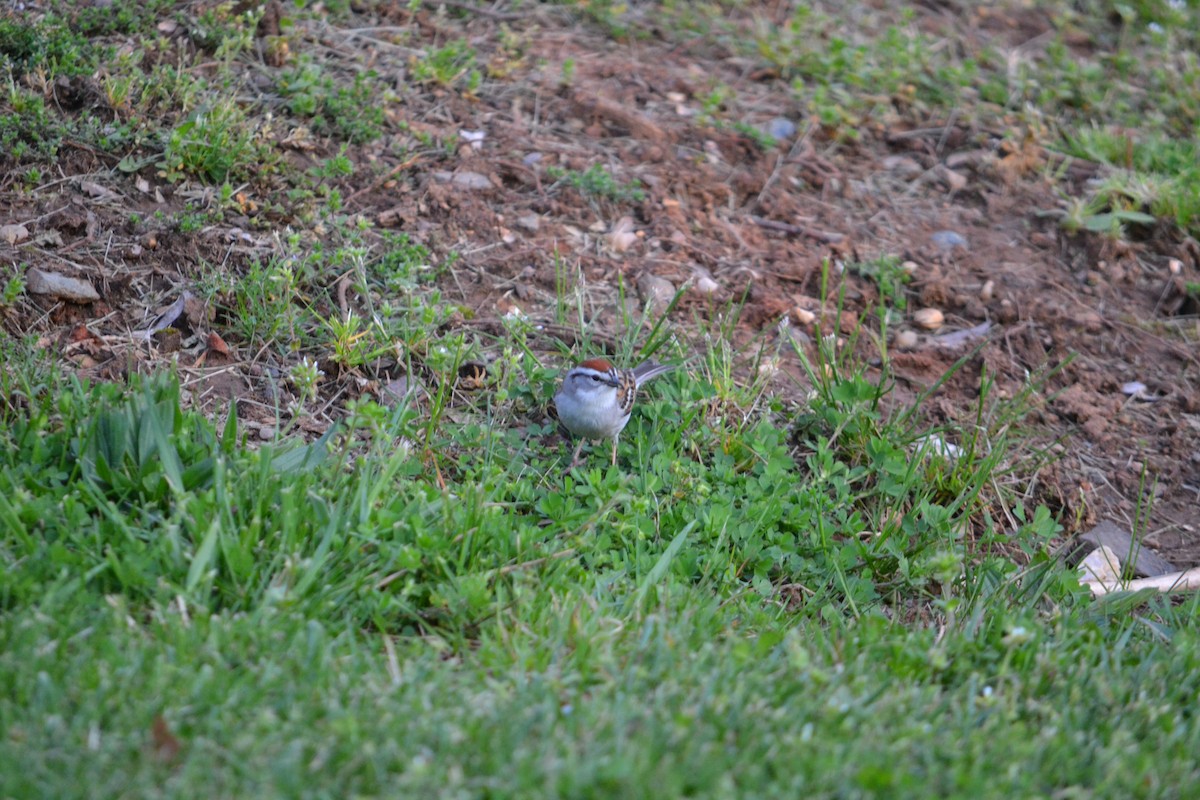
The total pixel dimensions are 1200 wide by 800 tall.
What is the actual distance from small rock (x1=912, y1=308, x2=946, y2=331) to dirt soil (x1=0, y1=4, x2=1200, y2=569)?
0.04 m

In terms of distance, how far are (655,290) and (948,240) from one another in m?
2.21

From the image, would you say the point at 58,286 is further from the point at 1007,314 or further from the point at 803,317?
the point at 1007,314

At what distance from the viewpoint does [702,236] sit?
6570mm

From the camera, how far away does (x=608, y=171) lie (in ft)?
22.1

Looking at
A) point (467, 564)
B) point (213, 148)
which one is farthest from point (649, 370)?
point (213, 148)

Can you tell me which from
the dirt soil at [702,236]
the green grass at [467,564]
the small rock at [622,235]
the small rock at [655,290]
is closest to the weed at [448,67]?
the green grass at [467,564]

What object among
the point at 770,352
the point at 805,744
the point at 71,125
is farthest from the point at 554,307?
the point at 805,744

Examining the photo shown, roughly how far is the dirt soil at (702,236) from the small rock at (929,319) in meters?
0.04

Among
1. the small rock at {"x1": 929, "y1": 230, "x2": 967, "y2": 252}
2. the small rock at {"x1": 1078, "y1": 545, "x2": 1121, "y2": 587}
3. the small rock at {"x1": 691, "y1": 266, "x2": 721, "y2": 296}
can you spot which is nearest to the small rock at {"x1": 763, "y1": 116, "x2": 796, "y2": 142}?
the small rock at {"x1": 929, "y1": 230, "x2": 967, "y2": 252}

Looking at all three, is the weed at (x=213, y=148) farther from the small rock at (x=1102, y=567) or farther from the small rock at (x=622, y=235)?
the small rock at (x=1102, y=567)

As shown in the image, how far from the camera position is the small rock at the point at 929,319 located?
6.39 m

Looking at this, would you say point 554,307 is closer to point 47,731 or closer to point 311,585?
point 311,585

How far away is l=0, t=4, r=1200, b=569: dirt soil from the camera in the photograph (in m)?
5.35

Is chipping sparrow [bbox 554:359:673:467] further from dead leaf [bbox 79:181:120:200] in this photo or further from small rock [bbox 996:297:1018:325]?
small rock [bbox 996:297:1018:325]
